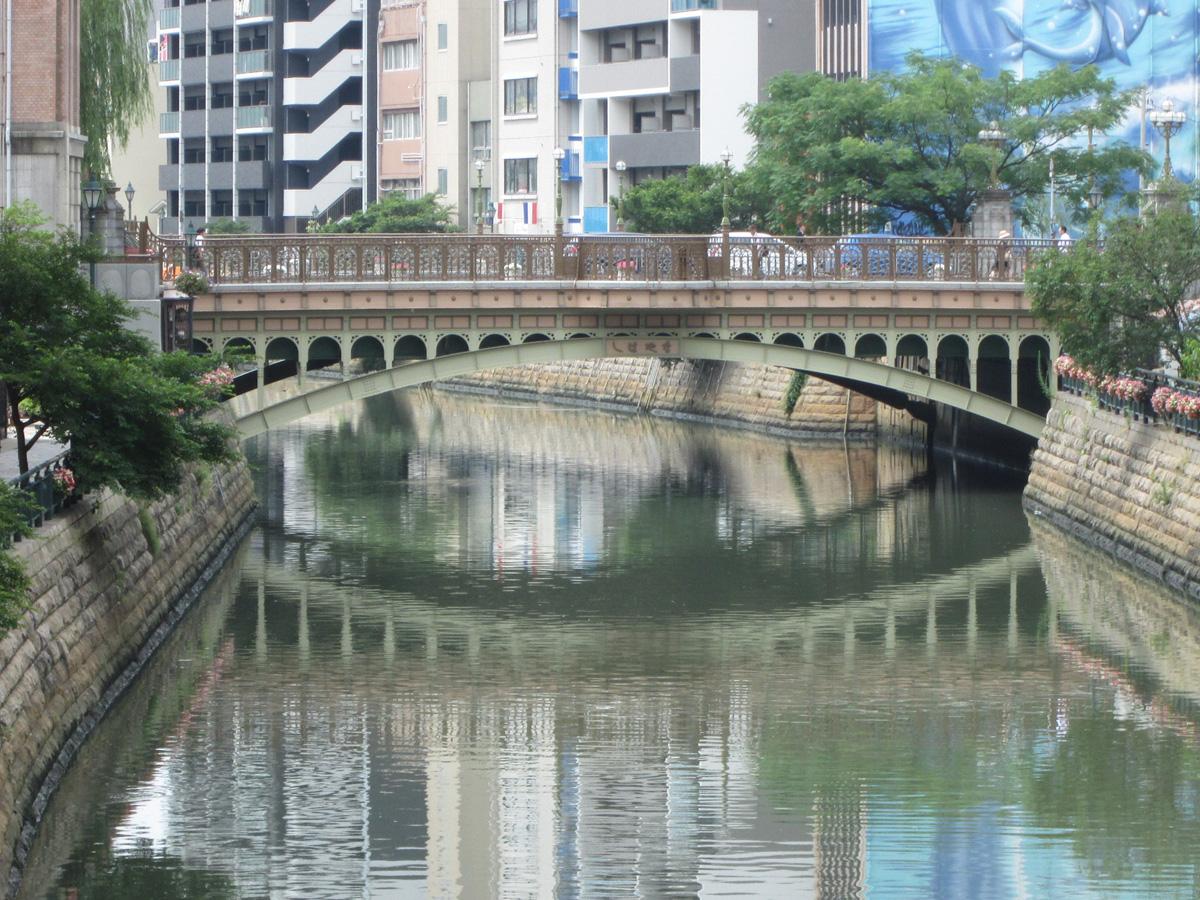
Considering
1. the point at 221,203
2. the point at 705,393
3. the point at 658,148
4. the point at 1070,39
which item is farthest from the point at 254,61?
the point at 705,393

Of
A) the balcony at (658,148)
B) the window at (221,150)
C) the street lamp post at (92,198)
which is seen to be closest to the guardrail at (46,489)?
the street lamp post at (92,198)

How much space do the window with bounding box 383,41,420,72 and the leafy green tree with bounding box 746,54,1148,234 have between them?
152 ft

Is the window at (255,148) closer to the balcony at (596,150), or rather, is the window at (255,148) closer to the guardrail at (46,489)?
the balcony at (596,150)

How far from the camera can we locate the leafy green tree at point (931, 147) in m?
72.1

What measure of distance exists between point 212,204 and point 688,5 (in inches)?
1476

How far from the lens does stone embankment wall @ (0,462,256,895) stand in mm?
27672

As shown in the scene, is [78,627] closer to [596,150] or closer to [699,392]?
[699,392]

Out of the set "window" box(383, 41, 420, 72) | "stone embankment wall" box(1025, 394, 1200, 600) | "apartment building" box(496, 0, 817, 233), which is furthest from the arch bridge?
"window" box(383, 41, 420, 72)

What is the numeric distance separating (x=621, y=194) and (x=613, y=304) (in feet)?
141

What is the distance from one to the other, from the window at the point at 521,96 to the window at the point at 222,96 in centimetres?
2204

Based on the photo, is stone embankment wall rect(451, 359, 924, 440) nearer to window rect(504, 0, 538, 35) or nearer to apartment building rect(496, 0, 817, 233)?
apartment building rect(496, 0, 817, 233)

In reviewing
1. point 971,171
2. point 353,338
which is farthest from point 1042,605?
point 971,171

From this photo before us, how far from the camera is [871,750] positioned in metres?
33.8

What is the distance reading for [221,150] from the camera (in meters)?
133
